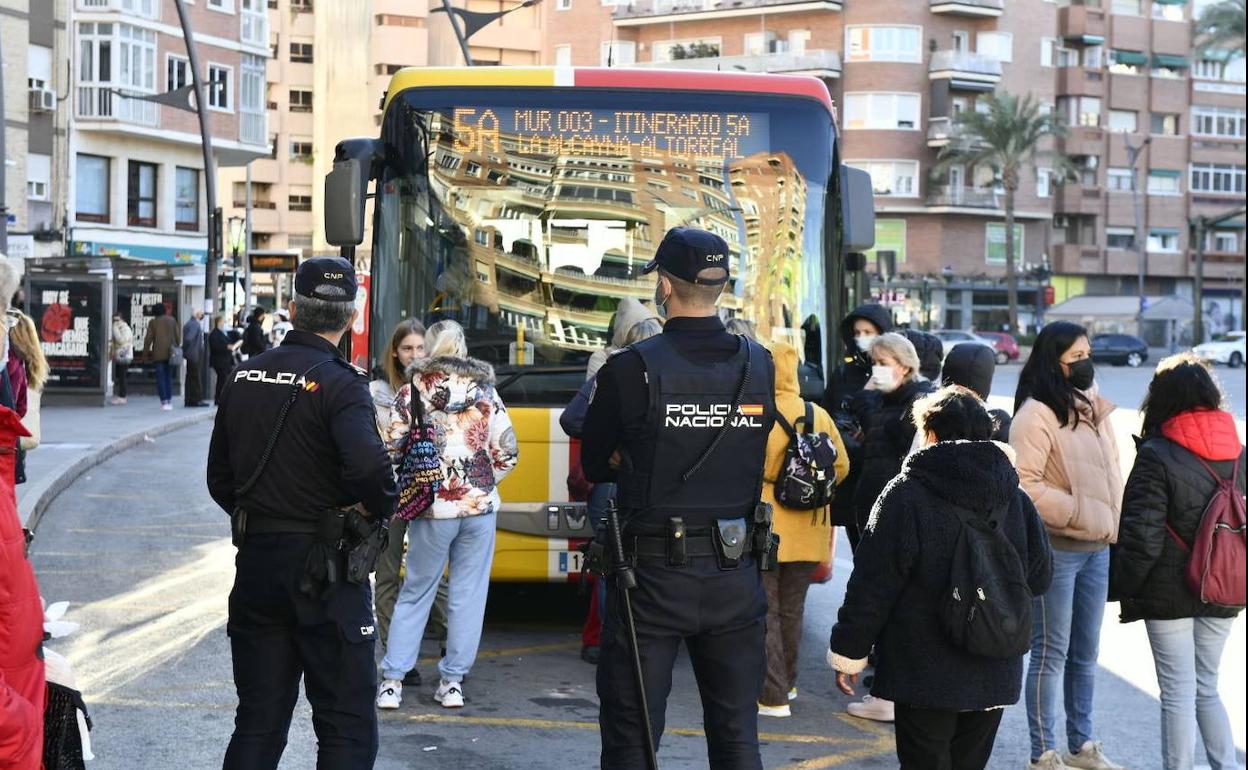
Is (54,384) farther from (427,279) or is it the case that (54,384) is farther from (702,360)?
(702,360)

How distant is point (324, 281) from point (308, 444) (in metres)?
0.50

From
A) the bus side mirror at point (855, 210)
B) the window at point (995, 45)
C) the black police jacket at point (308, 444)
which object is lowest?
the black police jacket at point (308, 444)

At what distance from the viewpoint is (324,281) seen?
5.34 m

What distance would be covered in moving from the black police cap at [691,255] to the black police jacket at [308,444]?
0.99m

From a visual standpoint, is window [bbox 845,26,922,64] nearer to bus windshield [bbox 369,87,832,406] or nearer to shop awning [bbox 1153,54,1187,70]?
shop awning [bbox 1153,54,1187,70]

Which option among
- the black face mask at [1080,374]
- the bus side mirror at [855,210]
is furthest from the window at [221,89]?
the black face mask at [1080,374]

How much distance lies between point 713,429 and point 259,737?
5.36ft

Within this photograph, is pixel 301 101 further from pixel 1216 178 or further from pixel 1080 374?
pixel 1080 374

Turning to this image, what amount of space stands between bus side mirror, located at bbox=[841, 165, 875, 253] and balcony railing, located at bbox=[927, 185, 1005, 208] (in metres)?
69.7

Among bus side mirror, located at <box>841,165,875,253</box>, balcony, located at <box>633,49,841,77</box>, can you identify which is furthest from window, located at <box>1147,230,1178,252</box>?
bus side mirror, located at <box>841,165,875,253</box>

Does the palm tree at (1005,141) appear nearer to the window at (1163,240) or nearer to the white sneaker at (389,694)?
the window at (1163,240)

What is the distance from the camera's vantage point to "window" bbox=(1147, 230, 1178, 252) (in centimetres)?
8694

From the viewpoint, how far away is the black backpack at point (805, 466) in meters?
7.72

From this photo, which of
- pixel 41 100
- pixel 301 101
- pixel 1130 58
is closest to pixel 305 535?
pixel 41 100
